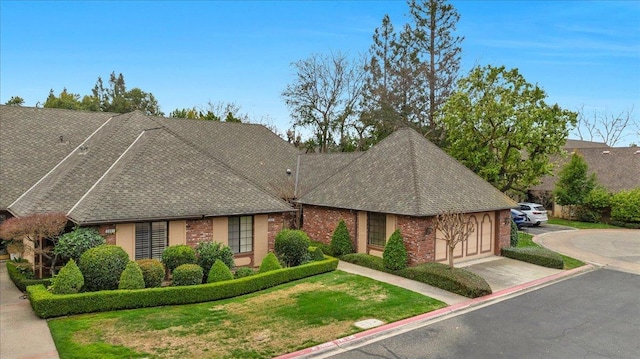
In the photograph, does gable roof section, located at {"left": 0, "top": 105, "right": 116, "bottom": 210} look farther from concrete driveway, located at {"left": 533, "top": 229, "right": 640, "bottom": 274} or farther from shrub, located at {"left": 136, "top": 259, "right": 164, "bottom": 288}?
concrete driveway, located at {"left": 533, "top": 229, "right": 640, "bottom": 274}

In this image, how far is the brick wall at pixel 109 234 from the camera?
49.0ft

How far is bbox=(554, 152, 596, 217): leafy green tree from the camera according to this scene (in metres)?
37.4

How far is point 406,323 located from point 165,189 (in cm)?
1059

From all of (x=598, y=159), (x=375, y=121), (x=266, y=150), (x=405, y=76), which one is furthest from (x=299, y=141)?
(x=598, y=159)

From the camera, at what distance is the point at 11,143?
22203 millimetres

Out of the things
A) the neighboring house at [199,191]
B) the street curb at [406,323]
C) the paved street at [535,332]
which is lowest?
the paved street at [535,332]

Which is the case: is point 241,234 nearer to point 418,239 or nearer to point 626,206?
point 418,239

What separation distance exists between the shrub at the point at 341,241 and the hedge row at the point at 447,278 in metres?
2.16

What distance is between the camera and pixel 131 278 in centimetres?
1353

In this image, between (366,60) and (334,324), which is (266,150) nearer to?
(334,324)

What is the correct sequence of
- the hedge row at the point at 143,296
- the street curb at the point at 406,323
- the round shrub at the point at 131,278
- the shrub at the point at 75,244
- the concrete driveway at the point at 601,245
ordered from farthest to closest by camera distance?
the concrete driveway at the point at 601,245 → the shrub at the point at 75,244 → the round shrub at the point at 131,278 → the hedge row at the point at 143,296 → the street curb at the point at 406,323

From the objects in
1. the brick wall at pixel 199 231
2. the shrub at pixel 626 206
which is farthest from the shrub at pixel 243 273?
the shrub at pixel 626 206

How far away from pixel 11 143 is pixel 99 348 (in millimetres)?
17182

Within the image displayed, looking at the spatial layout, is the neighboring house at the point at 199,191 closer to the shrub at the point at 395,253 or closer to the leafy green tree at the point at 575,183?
the shrub at the point at 395,253
